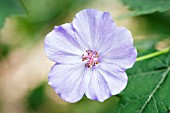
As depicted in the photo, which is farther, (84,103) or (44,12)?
(44,12)

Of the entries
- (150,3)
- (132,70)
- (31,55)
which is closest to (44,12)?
(31,55)

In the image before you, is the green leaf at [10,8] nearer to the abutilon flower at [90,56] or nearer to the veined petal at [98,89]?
the abutilon flower at [90,56]

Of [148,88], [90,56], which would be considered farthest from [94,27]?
[148,88]

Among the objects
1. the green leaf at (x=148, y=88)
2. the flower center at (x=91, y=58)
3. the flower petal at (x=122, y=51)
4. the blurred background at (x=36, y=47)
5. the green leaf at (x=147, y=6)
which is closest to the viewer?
the flower petal at (x=122, y=51)

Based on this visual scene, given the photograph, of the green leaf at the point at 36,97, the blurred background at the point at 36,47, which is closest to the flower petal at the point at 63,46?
the blurred background at the point at 36,47

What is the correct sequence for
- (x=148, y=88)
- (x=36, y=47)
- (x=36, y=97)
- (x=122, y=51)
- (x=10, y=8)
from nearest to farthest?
(x=122, y=51) → (x=148, y=88) → (x=10, y=8) → (x=36, y=97) → (x=36, y=47)

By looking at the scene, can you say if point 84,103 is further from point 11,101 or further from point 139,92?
point 139,92

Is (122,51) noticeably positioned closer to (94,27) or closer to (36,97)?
(94,27)
